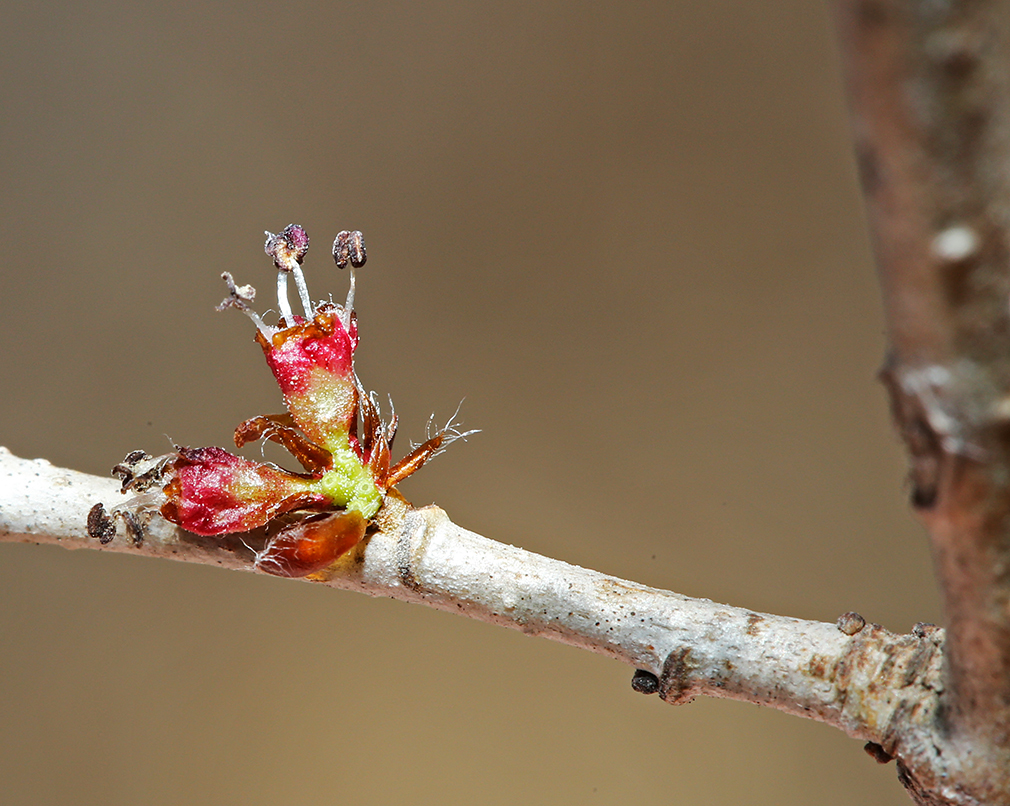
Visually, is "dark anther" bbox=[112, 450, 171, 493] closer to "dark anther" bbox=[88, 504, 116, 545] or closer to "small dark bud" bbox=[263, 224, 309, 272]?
"dark anther" bbox=[88, 504, 116, 545]

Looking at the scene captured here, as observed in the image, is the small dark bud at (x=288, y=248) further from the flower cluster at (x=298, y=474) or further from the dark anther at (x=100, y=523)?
the dark anther at (x=100, y=523)

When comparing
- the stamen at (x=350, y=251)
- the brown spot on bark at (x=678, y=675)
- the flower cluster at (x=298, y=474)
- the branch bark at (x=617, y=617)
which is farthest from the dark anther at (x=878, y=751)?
the stamen at (x=350, y=251)

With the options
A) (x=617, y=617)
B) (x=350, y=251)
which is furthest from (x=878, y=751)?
(x=350, y=251)

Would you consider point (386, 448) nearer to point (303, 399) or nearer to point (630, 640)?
point (303, 399)

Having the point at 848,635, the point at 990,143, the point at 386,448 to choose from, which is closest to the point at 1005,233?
the point at 990,143

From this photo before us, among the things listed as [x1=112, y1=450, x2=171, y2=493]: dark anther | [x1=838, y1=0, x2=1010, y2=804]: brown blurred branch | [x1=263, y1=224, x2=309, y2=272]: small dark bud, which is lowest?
[x1=112, y1=450, x2=171, y2=493]: dark anther

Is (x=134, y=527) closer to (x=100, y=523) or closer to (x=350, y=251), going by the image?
(x=100, y=523)

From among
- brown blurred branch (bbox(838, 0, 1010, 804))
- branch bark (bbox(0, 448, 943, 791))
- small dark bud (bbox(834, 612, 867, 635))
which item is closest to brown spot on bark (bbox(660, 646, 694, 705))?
branch bark (bbox(0, 448, 943, 791))
